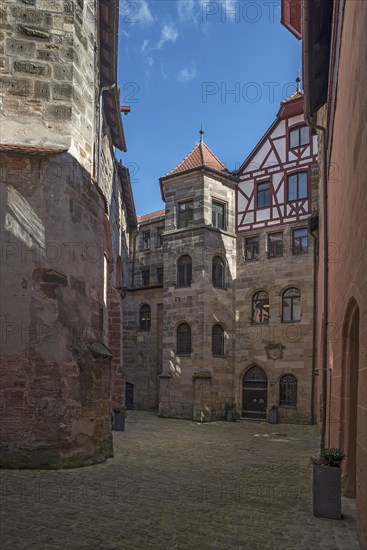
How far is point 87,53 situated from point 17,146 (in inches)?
113

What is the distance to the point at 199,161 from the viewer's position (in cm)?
2142

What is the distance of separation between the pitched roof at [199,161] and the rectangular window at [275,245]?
12.1 feet

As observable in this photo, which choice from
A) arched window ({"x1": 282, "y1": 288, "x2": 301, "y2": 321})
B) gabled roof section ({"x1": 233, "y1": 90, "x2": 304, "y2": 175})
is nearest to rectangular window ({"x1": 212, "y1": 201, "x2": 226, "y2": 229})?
gabled roof section ({"x1": 233, "y1": 90, "x2": 304, "y2": 175})

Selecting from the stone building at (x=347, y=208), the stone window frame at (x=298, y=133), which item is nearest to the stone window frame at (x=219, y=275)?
the stone window frame at (x=298, y=133)

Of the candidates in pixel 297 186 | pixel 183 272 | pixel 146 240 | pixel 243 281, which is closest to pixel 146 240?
pixel 146 240

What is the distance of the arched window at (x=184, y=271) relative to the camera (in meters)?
20.6

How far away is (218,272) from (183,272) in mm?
1463

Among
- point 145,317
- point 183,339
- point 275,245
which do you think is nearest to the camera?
point 275,245

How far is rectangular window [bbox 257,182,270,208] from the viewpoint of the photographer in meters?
20.7

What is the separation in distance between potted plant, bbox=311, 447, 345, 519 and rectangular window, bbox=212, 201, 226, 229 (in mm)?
15576

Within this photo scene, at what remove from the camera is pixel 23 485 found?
7.08m

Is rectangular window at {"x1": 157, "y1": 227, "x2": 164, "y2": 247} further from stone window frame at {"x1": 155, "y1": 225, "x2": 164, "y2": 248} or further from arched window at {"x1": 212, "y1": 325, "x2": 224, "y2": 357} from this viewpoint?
arched window at {"x1": 212, "y1": 325, "x2": 224, "y2": 357}

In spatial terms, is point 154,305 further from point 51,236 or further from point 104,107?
point 51,236

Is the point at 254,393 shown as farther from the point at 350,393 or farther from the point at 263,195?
the point at 350,393
